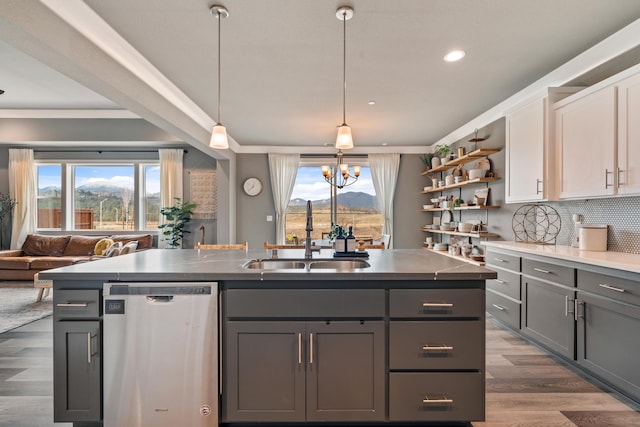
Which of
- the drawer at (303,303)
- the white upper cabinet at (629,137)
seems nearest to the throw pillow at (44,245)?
the drawer at (303,303)

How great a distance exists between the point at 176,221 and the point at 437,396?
5.69m

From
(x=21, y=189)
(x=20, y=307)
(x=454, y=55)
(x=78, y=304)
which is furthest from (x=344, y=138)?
(x=21, y=189)

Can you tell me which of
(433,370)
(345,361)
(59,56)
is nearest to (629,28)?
(433,370)

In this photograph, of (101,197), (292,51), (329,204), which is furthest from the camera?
(329,204)

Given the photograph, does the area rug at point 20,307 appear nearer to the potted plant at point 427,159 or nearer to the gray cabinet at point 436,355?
the gray cabinet at point 436,355

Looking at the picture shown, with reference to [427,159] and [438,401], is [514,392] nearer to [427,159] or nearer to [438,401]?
[438,401]

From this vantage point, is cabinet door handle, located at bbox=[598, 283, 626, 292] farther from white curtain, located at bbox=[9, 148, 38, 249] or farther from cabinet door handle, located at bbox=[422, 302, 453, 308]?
white curtain, located at bbox=[9, 148, 38, 249]

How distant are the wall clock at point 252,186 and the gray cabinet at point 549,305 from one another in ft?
16.3

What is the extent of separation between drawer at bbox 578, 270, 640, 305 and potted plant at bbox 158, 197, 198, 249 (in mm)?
5813

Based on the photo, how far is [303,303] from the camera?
1.72 metres

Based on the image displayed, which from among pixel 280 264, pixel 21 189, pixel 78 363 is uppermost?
pixel 21 189

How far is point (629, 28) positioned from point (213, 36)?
313cm

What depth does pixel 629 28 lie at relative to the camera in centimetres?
241

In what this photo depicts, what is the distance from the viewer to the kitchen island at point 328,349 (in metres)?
1.71
